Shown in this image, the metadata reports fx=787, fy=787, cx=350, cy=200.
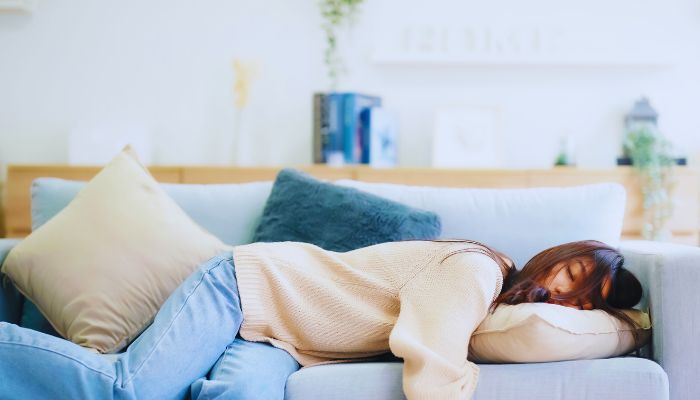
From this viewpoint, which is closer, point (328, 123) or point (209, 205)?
point (209, 205)

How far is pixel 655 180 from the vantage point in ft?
10.8

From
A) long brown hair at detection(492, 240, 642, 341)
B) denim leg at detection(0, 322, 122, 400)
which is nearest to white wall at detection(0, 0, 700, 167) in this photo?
long brown hair at detection(492, 240, 642, 341)

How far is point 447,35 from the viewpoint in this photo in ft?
12.1

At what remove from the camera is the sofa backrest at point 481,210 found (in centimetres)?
223

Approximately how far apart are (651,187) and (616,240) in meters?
1.19

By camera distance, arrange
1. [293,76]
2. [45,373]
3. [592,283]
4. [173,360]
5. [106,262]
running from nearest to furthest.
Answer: [45,373] < [173,360] < [592,283] < [106,262] < [293,76]

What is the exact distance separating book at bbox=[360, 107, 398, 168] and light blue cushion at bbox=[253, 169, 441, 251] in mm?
1184

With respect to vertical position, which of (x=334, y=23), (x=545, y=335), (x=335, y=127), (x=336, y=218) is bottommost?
(x=545, y=335)

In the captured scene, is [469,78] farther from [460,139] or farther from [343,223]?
[343,223]

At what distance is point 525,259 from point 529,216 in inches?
5.1

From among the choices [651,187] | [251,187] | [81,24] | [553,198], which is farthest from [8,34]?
[651,187]

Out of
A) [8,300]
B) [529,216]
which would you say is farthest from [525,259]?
[8,300]

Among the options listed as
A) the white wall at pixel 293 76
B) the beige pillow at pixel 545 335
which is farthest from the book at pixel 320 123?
the beige pillow at pixel 545 335

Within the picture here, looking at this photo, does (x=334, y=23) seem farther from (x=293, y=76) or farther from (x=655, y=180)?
(x=655, y=180)
